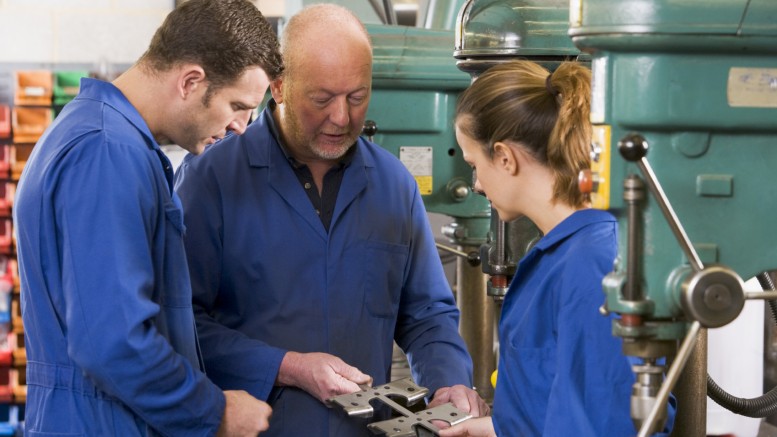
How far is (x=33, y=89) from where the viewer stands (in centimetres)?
400

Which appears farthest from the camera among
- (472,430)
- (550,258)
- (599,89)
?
(472,430)

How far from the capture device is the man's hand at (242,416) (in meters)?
1.67

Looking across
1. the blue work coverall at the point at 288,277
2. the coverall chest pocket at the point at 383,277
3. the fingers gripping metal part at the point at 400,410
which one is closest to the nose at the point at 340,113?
the blue work coverall at the point at 288,277

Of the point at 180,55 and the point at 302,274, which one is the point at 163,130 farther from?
the point at 302,274

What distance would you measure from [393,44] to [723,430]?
140 cm

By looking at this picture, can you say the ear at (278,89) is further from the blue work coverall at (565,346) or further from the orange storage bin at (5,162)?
the orange storage bin at (5,162)

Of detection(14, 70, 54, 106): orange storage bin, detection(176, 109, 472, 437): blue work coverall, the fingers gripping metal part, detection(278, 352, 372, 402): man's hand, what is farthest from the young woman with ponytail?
detection(14, 70, 54, 106): orange storage bin

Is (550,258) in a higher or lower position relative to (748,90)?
lower

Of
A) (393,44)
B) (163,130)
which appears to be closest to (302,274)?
(163,130)

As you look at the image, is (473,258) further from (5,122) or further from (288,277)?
(5,122)

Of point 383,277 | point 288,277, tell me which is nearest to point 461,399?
point 383,277

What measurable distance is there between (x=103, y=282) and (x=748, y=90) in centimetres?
93

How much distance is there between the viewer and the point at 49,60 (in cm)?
483

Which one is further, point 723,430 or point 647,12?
point 723,430
